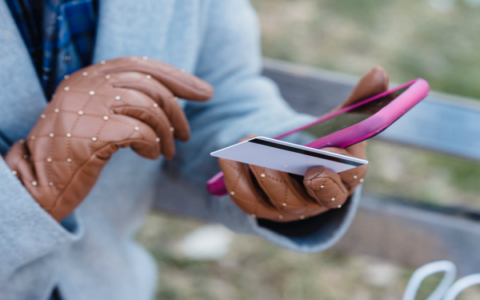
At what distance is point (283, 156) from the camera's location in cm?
→ 44

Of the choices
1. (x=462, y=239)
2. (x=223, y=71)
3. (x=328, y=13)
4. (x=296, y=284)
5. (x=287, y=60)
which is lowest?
(x=296, y=284)

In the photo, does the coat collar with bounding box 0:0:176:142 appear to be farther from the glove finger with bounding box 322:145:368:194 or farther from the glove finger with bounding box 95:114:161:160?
the glove finger with bounding box 322:145:368:194

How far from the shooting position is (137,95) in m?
0.51

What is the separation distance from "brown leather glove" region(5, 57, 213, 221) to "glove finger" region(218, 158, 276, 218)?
103 millimetres

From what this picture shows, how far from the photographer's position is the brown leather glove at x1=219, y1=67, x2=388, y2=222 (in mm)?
471

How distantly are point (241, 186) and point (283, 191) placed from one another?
5 cm

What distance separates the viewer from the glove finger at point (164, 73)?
54 cm

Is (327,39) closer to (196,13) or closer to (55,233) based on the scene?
(196,13)

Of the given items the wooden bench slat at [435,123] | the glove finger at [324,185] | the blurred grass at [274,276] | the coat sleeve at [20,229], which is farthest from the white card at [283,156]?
the blurred grass at [274,276]

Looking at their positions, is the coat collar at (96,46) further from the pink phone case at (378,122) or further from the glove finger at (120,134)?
the pink phone case at (378,122)

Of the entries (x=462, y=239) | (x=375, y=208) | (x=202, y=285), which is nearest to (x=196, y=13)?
(x=375, y=208)

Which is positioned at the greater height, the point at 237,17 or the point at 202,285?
the point at 237,17

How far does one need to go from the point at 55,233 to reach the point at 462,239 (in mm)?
828

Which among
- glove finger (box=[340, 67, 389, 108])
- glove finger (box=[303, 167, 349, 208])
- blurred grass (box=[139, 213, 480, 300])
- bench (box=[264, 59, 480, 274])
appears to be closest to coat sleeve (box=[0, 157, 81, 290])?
glove finger (box=[303, 167, 349, 208])
